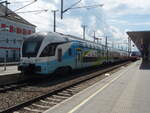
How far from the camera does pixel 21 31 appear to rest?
184ft

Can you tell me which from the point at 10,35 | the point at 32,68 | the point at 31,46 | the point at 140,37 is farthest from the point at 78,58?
the point at 10,35

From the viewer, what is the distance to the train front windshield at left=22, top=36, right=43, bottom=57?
47.5ft

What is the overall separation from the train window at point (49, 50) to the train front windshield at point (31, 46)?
0.44 m

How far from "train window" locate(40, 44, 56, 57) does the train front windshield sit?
0.44m

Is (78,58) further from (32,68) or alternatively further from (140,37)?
(140,37)

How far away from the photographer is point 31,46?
1477cm

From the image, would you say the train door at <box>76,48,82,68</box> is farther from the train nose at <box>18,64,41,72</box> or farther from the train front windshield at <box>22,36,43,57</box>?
the train nose at <box>18,64,41,72</box>

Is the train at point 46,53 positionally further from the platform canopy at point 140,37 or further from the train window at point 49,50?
the platform canopy at point 140,37

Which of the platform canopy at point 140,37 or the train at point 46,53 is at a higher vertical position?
the platform canopy at point 140,37

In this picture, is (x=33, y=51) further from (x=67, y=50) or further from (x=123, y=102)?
(x=123, y=102)

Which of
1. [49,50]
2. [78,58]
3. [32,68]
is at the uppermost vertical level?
[49,50]

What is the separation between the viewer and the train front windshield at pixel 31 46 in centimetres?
1447

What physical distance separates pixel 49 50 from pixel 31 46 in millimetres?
1154

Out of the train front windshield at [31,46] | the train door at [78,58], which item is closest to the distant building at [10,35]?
the train door at [78,58]
